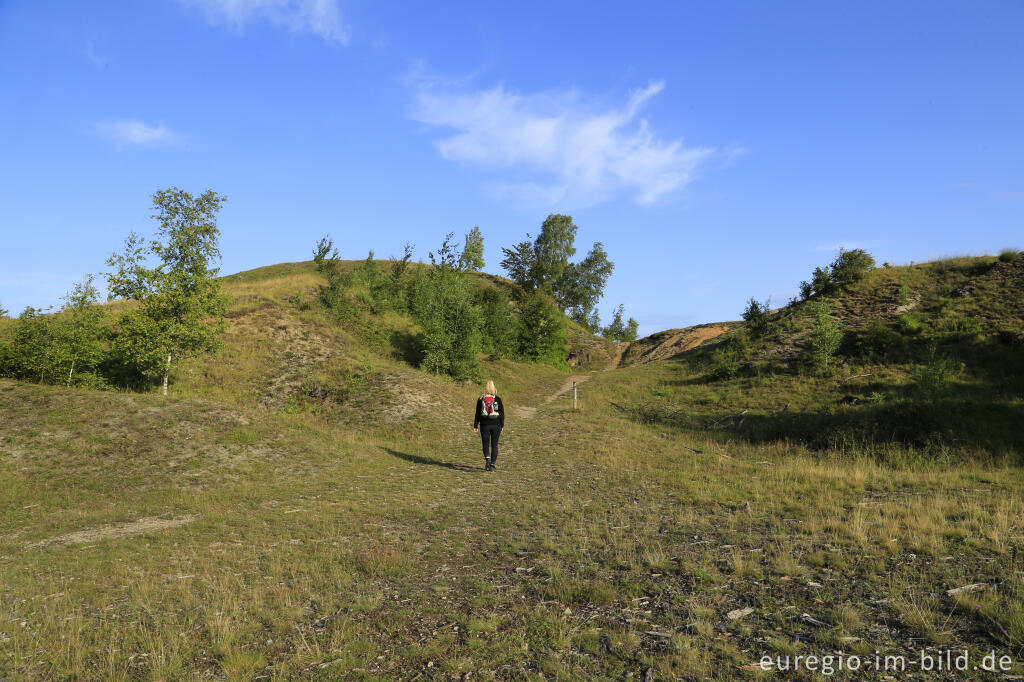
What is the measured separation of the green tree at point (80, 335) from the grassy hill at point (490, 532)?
2.31 metres

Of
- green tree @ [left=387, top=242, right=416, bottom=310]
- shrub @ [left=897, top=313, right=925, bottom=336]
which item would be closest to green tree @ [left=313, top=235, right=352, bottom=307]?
green tree @ [left=387, top=242, right=416, bottom=310]

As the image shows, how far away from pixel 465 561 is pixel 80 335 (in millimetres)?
20969

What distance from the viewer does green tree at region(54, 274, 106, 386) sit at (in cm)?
1856

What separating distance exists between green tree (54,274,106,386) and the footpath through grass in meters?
3.75

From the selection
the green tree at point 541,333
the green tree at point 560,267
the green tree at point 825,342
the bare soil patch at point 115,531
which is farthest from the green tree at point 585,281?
the bare soil patch at point 115,531

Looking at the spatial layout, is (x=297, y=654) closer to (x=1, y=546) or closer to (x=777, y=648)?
(x=777, y=648)

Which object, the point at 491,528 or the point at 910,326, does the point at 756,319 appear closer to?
the point at 910,326

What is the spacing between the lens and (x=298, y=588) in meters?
6.39

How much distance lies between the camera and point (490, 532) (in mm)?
9117

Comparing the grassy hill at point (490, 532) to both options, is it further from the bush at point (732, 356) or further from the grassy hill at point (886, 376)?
the bush at point (732, 356)

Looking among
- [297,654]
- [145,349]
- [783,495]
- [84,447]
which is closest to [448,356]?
[145,349]

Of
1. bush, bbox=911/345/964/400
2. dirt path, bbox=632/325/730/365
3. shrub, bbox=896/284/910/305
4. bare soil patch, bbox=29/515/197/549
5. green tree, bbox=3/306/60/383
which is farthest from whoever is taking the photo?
dirt path, bbox=632/325/730/365

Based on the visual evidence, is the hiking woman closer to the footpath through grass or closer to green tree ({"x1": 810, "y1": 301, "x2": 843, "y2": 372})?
the footpath through grass

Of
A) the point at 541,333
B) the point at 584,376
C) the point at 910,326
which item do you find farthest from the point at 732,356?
the point at 541,333
